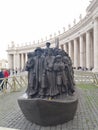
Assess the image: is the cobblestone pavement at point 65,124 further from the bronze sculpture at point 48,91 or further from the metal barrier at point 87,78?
the metal barrier at point 87,78

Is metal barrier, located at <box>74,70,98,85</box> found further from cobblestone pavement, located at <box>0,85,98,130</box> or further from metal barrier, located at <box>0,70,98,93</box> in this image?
cobblestone pavement, located at <box>0,85,98,130</box>

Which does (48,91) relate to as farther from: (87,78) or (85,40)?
(85,40)

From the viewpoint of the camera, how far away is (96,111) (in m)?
8.00

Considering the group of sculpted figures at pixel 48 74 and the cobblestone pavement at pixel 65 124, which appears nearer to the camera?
the cobblestone pavement at pixel 65 124

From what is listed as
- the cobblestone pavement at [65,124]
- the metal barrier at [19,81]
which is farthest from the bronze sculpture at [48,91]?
the metal barrier at [19,81]

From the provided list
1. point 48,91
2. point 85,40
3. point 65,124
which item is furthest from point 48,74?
point 85,40

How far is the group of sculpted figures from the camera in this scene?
6.50 meters

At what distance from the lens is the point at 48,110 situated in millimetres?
6000

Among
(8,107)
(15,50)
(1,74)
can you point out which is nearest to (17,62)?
(15,50)

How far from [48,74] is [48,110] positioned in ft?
3.90

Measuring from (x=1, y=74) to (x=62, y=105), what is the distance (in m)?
9.93

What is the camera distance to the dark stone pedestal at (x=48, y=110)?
593 centimetres

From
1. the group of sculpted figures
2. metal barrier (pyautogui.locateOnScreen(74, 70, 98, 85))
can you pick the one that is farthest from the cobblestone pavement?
metal barrier (pyautogui.locateOnScreen(74, 70, 98, 85))

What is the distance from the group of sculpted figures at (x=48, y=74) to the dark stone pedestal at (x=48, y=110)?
1.74 ft
